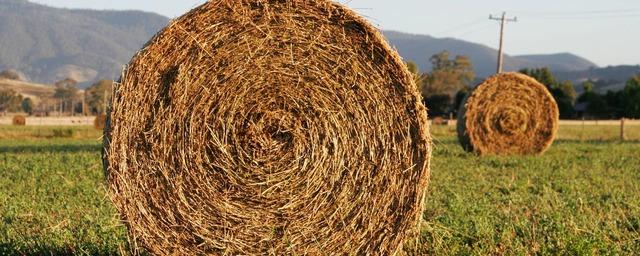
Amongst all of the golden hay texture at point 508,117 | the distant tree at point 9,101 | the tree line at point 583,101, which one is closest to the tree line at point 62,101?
the distant tree at point 9,101

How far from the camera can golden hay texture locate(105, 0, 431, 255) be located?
6.57m

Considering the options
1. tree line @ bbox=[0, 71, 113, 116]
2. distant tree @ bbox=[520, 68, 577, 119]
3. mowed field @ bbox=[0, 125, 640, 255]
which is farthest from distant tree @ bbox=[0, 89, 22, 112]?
mowed field @ bbox=[0, 125, 640, 255]

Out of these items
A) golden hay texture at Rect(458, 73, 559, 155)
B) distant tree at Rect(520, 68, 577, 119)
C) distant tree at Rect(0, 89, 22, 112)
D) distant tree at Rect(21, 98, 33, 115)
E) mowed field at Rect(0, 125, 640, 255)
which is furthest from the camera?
distant tree at Rect(21, 98, 33, 115)

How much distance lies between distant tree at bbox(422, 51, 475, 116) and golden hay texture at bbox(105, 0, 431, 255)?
4431 centimetres

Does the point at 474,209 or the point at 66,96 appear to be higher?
the point at 474,209

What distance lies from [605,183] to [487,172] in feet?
8.08

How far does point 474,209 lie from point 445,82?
9919cm

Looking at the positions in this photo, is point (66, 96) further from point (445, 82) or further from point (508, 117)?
point (508, 117)

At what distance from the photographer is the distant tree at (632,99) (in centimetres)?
6719

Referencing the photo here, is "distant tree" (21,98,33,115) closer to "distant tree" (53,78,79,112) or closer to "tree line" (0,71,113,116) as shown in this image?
"tree line" (0,71,113,116)

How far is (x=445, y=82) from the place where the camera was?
10769cm

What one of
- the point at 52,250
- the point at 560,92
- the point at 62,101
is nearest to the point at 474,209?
the point at 52,250

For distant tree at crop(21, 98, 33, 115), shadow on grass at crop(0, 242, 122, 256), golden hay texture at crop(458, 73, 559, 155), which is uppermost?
golden hay texture at crop(458, 73, 559, 155)

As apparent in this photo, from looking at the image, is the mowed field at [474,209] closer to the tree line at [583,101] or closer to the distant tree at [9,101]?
the tree line at [583,101]
